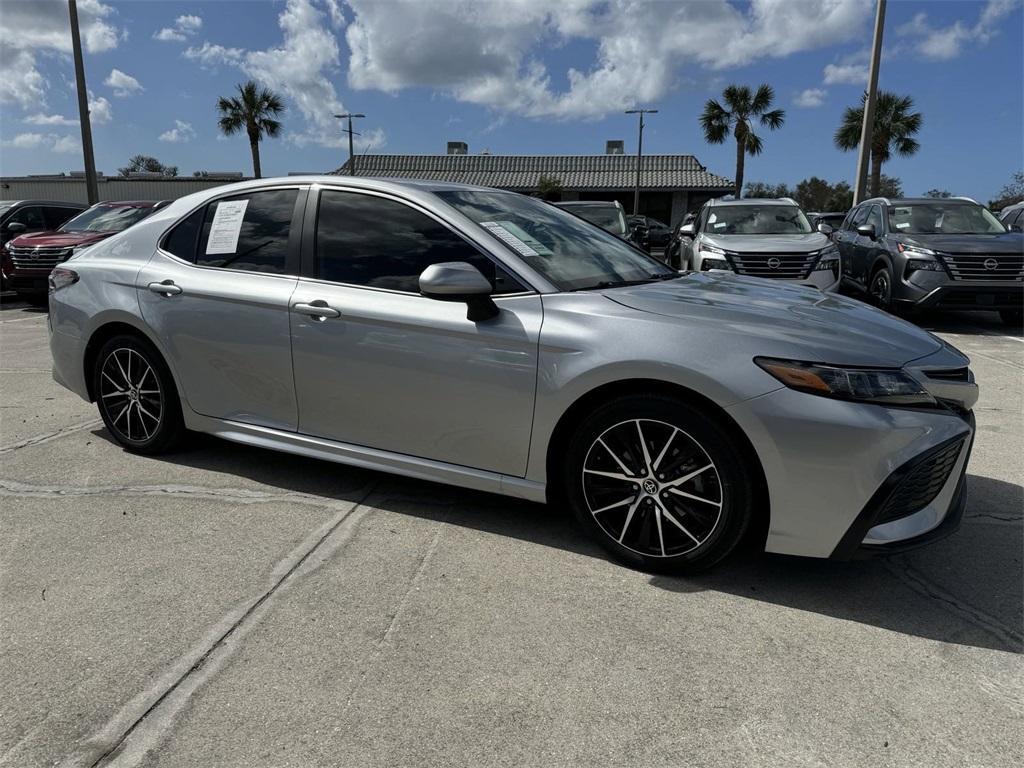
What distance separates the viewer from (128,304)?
404 cm

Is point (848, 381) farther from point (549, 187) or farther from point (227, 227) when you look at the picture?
point (549, 187)

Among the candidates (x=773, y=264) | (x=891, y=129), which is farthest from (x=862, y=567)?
(x=891, y=129)

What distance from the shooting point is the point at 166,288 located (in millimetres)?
3891

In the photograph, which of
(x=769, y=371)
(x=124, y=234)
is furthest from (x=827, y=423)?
(x=124, y=234)

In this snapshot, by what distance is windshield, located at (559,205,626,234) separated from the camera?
1249 cm

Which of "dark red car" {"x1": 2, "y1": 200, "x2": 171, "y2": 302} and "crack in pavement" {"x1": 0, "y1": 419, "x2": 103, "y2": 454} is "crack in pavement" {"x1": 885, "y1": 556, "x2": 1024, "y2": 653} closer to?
"crack in pavement" {"x1": 0, "y1": 419, "x2": 103, "y2": 454}

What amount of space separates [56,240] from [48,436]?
8918mm

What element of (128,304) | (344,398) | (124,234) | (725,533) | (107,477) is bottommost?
(107,477)

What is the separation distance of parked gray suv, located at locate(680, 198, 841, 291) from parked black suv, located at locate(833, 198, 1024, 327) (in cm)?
79

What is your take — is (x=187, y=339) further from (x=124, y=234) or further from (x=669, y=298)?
(x=669, y=298)

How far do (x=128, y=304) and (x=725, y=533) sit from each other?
10.9ft

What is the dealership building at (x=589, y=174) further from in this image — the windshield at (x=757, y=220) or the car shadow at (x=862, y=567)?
the car shadow at (x=862, y=567)

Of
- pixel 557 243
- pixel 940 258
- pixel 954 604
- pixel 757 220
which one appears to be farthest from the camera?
pixel 757 220

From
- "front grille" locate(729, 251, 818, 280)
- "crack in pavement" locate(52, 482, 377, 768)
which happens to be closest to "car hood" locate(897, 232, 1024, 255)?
"front grille" locate(729, 251, 818, 280)
